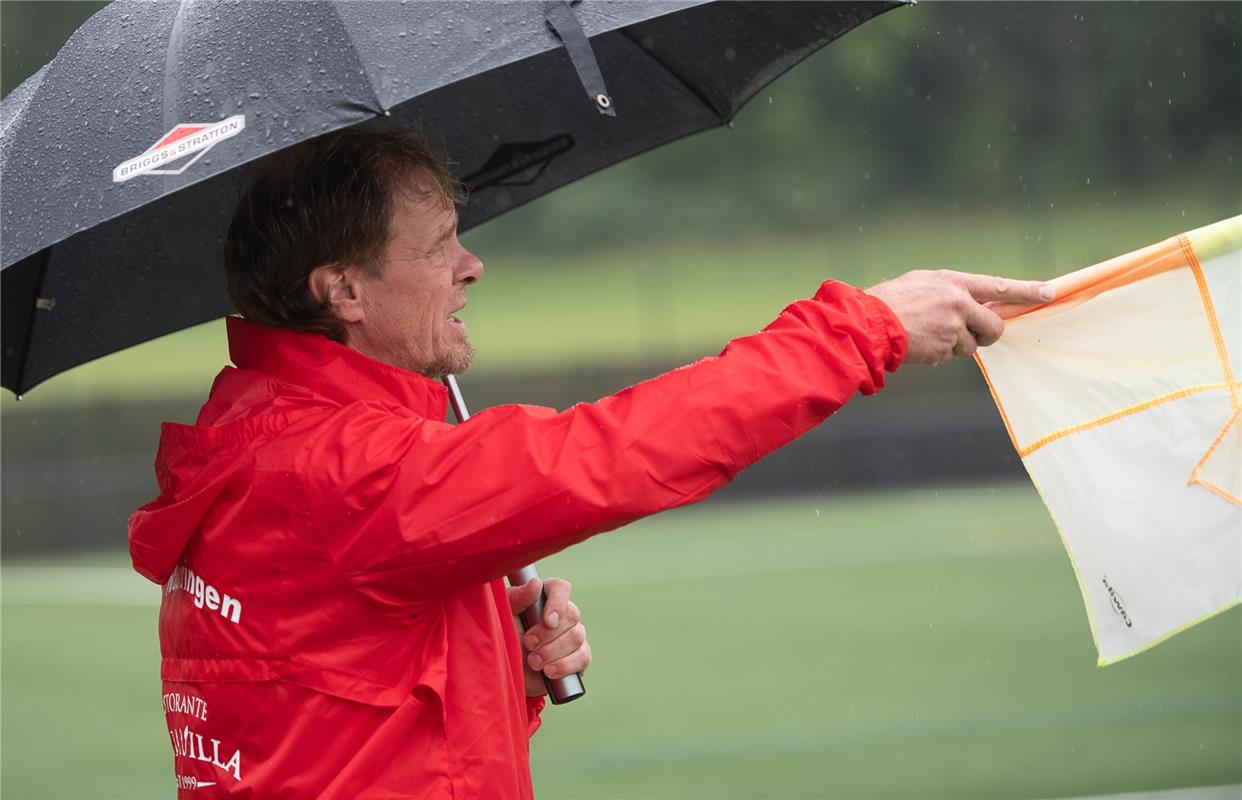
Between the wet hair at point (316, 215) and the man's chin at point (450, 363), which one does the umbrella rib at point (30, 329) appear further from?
the man's chin at point (450, 363)

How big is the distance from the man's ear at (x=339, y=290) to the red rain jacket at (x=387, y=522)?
0.11 metres

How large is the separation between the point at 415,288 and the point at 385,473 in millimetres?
496

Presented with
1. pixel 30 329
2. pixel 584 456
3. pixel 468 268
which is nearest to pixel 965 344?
pixel 584 456

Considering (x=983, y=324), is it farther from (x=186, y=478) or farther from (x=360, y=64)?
(x=186, y=478)

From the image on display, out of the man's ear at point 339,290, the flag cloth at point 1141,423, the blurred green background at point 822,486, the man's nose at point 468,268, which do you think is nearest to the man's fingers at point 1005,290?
the flag cloth at point 1141,423

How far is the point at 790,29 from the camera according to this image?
11.2 feet

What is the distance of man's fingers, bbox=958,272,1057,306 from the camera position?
8.36 feet

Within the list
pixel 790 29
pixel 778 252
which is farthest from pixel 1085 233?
pixel 790 29

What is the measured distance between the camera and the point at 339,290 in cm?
265

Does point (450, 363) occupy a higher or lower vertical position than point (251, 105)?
lower

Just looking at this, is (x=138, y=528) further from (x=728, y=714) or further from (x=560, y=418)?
(x=728, y=714)

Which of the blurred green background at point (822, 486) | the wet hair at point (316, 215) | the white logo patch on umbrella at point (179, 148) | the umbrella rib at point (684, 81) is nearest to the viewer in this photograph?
the white logo patch on umbrella at point (179, 148)

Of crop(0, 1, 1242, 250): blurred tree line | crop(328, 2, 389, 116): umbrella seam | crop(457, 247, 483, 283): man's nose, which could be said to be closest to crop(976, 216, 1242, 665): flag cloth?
crop(457, 247, 483, 283): man's nose

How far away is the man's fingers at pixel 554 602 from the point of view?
308 centimetres
